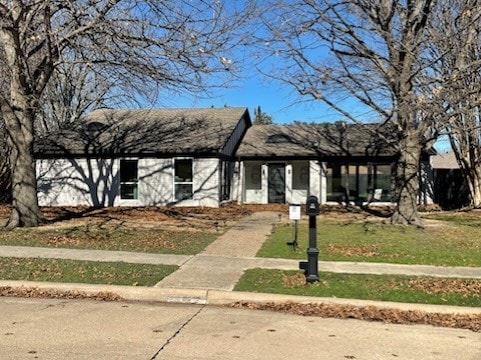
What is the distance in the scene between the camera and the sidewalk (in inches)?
271

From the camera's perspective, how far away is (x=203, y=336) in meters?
5.22

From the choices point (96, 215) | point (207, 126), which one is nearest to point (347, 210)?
point (207, 126)

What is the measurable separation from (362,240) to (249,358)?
8346 millimetres

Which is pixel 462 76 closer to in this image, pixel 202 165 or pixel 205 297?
pixel 205 297

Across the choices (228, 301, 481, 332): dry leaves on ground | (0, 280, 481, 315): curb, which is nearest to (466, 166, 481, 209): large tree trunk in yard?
(0, 280, 481, 315): curb

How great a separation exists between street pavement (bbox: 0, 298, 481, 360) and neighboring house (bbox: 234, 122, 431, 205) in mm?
17746

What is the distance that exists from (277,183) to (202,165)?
4768 millimetres

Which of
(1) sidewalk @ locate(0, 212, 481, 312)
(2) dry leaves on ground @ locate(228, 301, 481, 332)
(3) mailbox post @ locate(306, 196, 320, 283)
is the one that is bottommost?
(2) dry leaves on ground @ locate(228, 301, 481, 332)

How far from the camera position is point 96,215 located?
1831cm

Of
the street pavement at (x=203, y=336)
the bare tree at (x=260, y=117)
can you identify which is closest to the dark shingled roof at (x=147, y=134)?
Result: the street pavement at (x=203, y=336)

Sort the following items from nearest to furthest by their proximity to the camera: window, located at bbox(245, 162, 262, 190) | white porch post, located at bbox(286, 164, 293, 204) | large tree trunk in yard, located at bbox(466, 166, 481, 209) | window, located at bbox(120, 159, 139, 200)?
large tree trunk in yard, located at bbox(466, 166, 481, 209) < window, located at bbox(120, 159, 139, 200) < white porch post, located at bbox(286, 164, 293, 204) < window, located at bbox(245, 162, 262, 190)

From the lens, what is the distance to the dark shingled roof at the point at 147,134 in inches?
874

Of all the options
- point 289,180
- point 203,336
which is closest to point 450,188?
point 289,180

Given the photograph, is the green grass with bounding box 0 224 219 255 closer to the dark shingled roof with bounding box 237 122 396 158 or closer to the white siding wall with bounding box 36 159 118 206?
the white siding wall with bounding box 36 159 118 206
